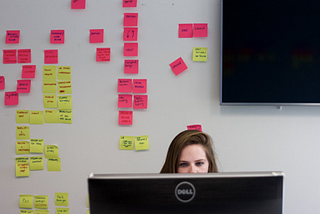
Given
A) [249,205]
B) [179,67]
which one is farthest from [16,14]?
[249,205]

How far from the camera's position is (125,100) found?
1815 mm

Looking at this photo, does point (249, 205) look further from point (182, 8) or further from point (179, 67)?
point (182, 8)

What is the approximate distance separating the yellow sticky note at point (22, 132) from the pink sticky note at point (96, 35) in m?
0.83

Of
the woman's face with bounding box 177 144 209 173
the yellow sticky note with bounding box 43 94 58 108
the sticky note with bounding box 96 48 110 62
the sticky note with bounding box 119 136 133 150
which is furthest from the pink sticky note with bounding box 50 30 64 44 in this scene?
the woman's face with bounding box 177 144 209 173

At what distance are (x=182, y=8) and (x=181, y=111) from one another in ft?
2.45

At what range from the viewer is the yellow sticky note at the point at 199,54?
178 centimetres

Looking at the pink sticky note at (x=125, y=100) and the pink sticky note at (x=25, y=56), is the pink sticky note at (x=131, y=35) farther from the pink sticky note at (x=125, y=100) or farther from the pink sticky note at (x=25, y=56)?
the pink sticky note at (x=25, y=56)

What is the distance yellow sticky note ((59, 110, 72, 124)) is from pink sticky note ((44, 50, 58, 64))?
379 mm

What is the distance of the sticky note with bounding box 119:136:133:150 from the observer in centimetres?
182

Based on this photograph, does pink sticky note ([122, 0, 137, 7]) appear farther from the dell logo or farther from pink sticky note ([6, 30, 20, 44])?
the dell logo

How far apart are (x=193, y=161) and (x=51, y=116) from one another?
1.18 meters

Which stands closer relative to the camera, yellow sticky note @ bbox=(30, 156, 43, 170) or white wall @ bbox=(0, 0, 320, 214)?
white wall @ bbox=(0, 0, 320, 214)

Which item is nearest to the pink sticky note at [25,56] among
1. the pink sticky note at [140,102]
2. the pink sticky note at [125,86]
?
the pink sticky note at [125,86]

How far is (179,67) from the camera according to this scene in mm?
1793
